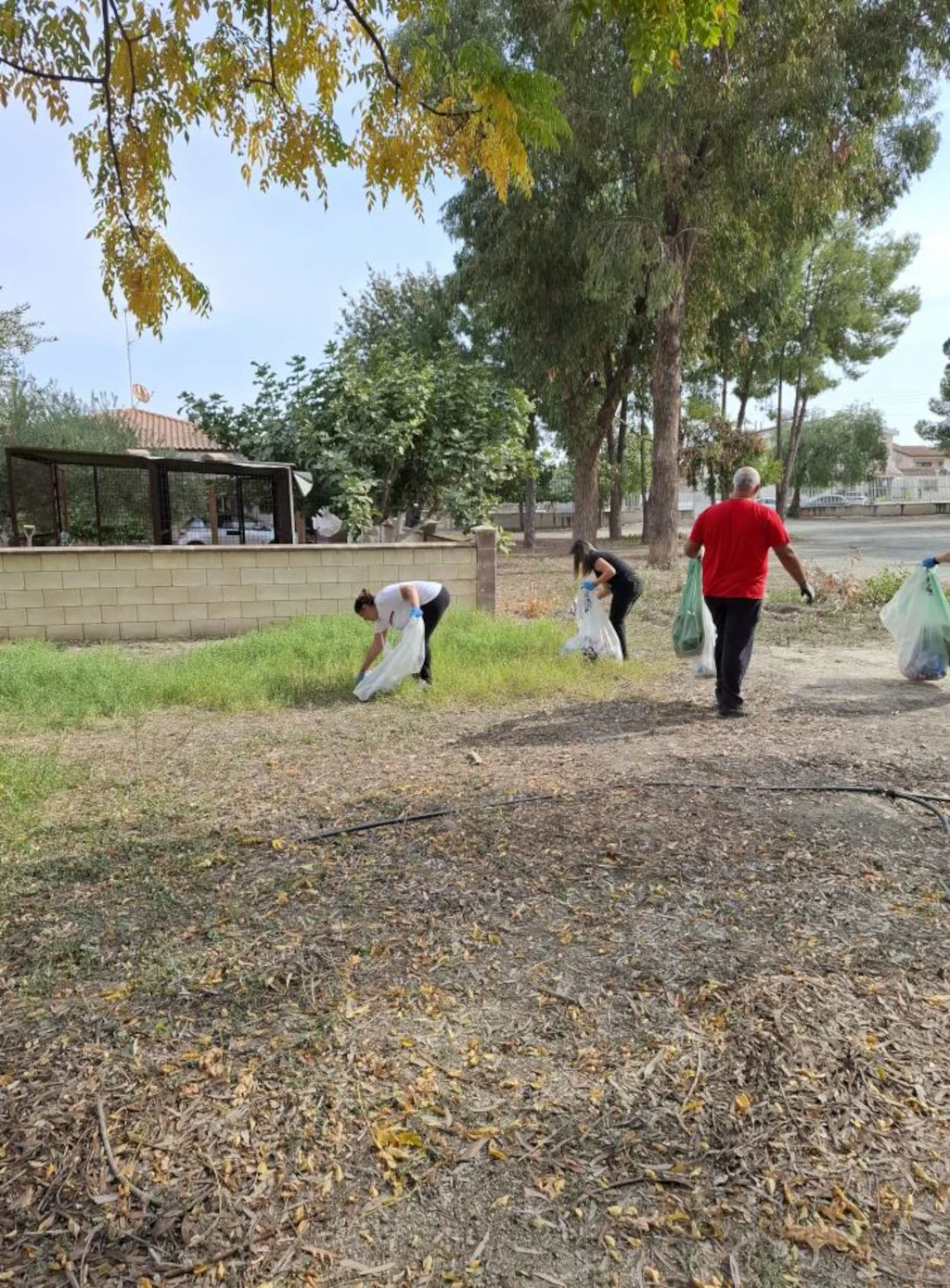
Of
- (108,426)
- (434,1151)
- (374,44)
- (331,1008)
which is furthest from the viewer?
(108,426)

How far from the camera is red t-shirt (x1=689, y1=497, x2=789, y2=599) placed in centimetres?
623

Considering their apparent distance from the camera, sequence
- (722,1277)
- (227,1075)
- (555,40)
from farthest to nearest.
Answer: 1. (555,40)
2. (227,1075)
3. (722,1277)

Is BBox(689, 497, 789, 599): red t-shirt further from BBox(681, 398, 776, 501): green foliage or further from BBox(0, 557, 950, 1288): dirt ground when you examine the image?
BBox(681, 398, 776, 501): green foliage

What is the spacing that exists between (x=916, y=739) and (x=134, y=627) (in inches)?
315

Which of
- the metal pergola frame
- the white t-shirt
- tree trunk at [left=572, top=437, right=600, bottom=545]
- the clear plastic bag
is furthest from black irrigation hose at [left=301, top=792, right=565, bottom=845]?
tree trunk at [left=572, top=437, right=600, bottom=545]

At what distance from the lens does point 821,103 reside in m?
13.5

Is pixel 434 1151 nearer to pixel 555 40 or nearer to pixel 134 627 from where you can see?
pixel 134 627

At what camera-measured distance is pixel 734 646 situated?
6.23 meters

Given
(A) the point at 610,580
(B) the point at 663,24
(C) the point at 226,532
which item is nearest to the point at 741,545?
(A) the point at 610,580

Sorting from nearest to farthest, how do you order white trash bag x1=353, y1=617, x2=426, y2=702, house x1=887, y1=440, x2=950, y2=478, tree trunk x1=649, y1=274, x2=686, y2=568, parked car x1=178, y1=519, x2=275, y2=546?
white trash bag x1=353, y1=617, x2=426, y2=702 < parked car x1=178, y1=519, x2=275, y2=546 < tree trunk x1=649, y1=274, x2=686, y2=568 < house x1=887, y1=440, x2=950, y2=478

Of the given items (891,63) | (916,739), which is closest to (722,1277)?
(916,739)

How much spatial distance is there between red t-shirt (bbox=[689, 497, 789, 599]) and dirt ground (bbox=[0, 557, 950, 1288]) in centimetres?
193

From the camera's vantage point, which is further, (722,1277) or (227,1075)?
(227,1075)

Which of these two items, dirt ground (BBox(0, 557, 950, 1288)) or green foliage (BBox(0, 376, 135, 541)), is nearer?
dirt ground (BBox(0, 557, 950, 1288))
